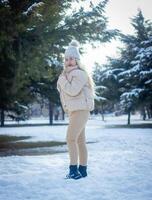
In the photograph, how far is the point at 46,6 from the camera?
13.1m

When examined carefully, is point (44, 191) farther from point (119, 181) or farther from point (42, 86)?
point (42, 86)

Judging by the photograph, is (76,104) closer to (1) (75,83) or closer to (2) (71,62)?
(1) (75,83)

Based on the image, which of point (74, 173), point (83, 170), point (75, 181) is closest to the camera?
point (75, 181)

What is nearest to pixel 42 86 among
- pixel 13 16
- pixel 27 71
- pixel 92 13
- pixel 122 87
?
pixel 27 71

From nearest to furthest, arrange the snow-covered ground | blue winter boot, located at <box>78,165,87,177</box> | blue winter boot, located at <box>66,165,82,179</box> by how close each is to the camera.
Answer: the snow-covered ground, blue winter boot, located at <box>66,165,82,179</box>, blue winter boot, located at <box>78,165,87,177</box>

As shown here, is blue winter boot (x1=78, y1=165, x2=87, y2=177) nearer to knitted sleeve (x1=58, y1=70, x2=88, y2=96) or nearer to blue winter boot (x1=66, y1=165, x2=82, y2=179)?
blue winter boot (x1=66, y1=165, x2=82, y2=179)

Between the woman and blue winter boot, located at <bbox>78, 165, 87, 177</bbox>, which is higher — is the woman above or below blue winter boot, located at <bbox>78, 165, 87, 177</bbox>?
above

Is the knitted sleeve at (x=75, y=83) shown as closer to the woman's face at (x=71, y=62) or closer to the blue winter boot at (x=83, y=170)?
the woman's face at (x=71, y=62)

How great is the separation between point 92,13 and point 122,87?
82.4ft

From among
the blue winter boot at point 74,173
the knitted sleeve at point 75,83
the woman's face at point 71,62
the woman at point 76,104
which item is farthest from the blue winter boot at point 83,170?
the woman's face at point 71,62

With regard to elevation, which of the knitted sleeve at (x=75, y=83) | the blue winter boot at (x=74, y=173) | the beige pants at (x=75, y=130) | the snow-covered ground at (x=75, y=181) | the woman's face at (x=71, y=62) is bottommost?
the snow-covered ground at (x=75, y=181)

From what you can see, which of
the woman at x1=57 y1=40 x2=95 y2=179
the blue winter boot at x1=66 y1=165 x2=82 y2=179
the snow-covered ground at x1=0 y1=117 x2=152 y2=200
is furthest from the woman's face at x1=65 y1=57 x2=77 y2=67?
the snow-covered ground at x1=0 y1=117 x2=152 y2=200

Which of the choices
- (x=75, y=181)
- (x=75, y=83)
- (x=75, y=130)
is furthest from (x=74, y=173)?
(x=75, y=83)

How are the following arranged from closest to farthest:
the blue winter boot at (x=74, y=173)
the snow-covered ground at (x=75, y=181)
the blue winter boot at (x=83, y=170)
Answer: the snow-covered ground at (x=75, y=181)
the blue winter boot at (x=74, y=173)
the blue winter boot at (x=83, y=170)
